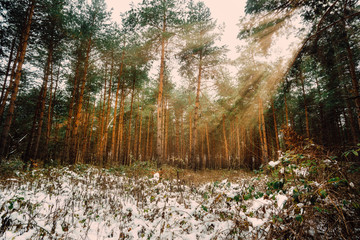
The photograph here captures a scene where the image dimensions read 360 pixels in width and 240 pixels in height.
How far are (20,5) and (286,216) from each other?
14.1 m

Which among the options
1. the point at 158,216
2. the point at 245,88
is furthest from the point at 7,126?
the point at 245,88

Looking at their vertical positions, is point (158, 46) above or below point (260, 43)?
above

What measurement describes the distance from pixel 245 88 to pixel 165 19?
857 centimetres

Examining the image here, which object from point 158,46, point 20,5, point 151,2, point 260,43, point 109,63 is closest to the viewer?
point 260,43

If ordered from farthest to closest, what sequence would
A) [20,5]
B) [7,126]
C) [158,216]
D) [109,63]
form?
[109,63], [20,5], [7,126], [158,216]

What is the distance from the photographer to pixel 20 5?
8.36 metres

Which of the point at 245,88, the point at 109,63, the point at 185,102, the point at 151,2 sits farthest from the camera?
the point at 185,102

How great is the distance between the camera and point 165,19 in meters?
11.2

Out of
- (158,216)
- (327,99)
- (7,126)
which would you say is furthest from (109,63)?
(327,99)

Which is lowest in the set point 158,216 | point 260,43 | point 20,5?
point 158,216

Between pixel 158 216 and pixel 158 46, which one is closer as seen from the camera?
pixel 158 216

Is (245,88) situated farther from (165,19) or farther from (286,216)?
(286,216)

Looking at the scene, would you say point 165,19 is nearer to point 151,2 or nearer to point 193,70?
point 151,2

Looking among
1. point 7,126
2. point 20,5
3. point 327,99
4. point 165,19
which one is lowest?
point 7,126
